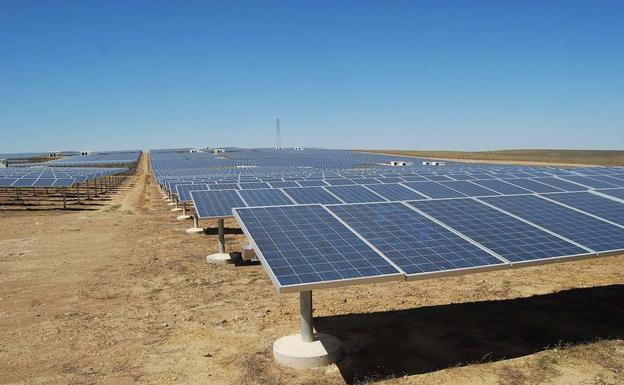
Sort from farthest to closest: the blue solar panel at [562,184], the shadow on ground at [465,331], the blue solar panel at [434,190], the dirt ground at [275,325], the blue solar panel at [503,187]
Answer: the blue solar panel at [562,184], the blue solar panel at [503,187], the blue solar panel at [434,190], the shadow on ground at [465,331], the dirt ground at [275,325]

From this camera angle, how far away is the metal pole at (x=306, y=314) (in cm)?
898

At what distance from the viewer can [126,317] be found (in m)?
11.6

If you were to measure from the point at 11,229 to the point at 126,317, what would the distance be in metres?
17.7

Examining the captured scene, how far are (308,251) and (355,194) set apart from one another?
321 inches

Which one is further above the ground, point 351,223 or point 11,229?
point 351,223

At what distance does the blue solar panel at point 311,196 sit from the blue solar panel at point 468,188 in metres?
4.88

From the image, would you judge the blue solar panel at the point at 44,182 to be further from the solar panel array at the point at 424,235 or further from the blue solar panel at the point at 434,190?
the solar panel array at the point at 424,235

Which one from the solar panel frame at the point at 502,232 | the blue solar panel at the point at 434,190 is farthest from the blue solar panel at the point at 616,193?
the solar panel frame at the point at 502,232

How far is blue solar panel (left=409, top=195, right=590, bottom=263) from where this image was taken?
867 cm

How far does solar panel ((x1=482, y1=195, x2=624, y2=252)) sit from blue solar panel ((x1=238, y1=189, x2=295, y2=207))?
243 inches

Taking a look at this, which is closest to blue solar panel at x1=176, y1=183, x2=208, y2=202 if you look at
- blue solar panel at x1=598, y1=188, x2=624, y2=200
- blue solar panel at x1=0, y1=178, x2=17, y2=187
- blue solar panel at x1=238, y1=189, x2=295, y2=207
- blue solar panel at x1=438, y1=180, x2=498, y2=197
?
blue solar panel at x1=238, y1=189, x2=295, y2=207

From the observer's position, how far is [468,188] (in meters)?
18.0

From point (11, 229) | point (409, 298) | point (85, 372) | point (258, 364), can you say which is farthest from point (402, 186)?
point (11, 229)

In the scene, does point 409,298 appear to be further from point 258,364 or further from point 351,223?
point 258,364
